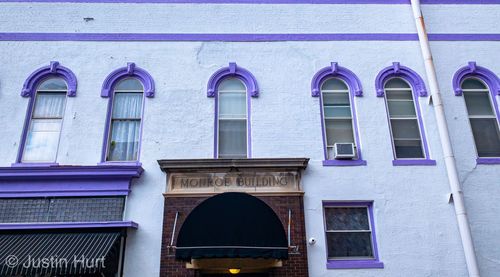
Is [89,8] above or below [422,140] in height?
above

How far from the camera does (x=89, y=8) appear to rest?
408 inches

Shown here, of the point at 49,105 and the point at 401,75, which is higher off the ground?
the point at 401,75

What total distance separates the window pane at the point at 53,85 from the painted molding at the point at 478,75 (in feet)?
31.1

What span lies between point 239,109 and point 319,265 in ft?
13.0

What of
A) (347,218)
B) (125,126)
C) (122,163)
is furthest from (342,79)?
(122,163)

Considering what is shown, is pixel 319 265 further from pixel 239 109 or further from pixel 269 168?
pixel 239 109

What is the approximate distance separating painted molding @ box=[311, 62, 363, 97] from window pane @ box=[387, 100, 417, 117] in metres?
0.88

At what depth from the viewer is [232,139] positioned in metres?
9.35

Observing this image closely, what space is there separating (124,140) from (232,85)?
286 centimetres

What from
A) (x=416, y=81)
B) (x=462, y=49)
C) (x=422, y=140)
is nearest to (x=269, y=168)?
(x=422, y=140)

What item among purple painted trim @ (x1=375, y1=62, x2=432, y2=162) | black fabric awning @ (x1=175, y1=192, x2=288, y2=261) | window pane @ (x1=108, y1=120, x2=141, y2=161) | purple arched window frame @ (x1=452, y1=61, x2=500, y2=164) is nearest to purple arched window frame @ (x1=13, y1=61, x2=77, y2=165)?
window pane @ (x1=108, y1=120, x2=141, y2=161)

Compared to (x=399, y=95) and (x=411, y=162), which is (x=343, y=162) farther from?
(x=399, y=95)

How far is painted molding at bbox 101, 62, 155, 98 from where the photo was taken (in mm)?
9511

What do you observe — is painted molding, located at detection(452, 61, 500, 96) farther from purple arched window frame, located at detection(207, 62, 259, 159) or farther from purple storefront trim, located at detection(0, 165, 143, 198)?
purple storefront trim, located at detection(0, 165, 143, 198)
